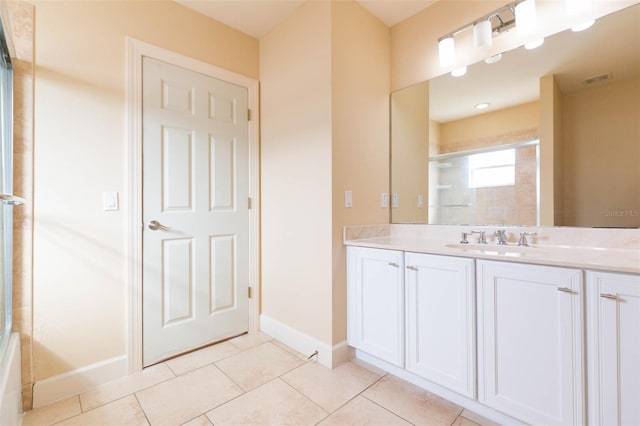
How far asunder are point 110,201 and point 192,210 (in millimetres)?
504

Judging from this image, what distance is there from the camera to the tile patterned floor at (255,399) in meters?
1.41

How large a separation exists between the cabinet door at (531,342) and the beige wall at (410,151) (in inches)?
A: 34.3

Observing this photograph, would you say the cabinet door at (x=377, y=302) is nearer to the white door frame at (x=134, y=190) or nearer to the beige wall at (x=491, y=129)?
the beige wall at (x=491, y=129)

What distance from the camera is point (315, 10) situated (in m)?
1.98

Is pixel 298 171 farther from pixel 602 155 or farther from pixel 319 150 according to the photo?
pixel 602 155

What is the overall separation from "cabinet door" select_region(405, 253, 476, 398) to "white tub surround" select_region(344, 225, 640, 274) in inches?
3.7

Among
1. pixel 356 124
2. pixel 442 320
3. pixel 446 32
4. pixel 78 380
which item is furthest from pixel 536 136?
pixel 78 380

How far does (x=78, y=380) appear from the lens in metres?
1.63

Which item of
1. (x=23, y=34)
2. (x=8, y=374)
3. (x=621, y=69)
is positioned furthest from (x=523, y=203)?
(x=23, y=34)

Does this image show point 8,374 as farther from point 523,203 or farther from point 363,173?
point 523,203

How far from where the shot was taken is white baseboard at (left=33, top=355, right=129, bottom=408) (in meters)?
1.54

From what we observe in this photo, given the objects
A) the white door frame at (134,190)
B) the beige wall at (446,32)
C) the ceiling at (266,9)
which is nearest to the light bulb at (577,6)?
the beige wall at (446,32)

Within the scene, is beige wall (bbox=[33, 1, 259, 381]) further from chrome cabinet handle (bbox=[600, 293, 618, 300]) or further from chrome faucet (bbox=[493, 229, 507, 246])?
chrome cabinet handle (bbox=[600, 293, 618, 300])

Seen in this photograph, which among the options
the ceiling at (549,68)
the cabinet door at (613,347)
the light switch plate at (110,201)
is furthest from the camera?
the light switch plate at (110,201)
